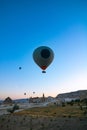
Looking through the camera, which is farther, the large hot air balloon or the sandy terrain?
the large hot air balloon

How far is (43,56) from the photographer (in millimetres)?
25656

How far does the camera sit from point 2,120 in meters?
27.4

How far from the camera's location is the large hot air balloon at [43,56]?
2569 cm

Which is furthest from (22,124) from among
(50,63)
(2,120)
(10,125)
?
(50,63)

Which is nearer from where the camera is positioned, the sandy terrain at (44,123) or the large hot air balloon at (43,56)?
the sandy terrain at (44,123)

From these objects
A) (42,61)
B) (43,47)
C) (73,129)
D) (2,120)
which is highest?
(43,47)

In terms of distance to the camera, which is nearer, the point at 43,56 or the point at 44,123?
the point at 44,123

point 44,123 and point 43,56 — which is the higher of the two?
point 43,56

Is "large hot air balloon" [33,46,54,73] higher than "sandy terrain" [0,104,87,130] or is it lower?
higher

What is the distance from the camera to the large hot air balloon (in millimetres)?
25688

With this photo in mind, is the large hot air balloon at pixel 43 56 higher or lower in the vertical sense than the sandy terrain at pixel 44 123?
higher

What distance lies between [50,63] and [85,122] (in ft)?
26.5

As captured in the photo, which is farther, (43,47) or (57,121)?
(43,47)

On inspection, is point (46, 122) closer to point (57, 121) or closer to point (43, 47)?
point (57, 121)
